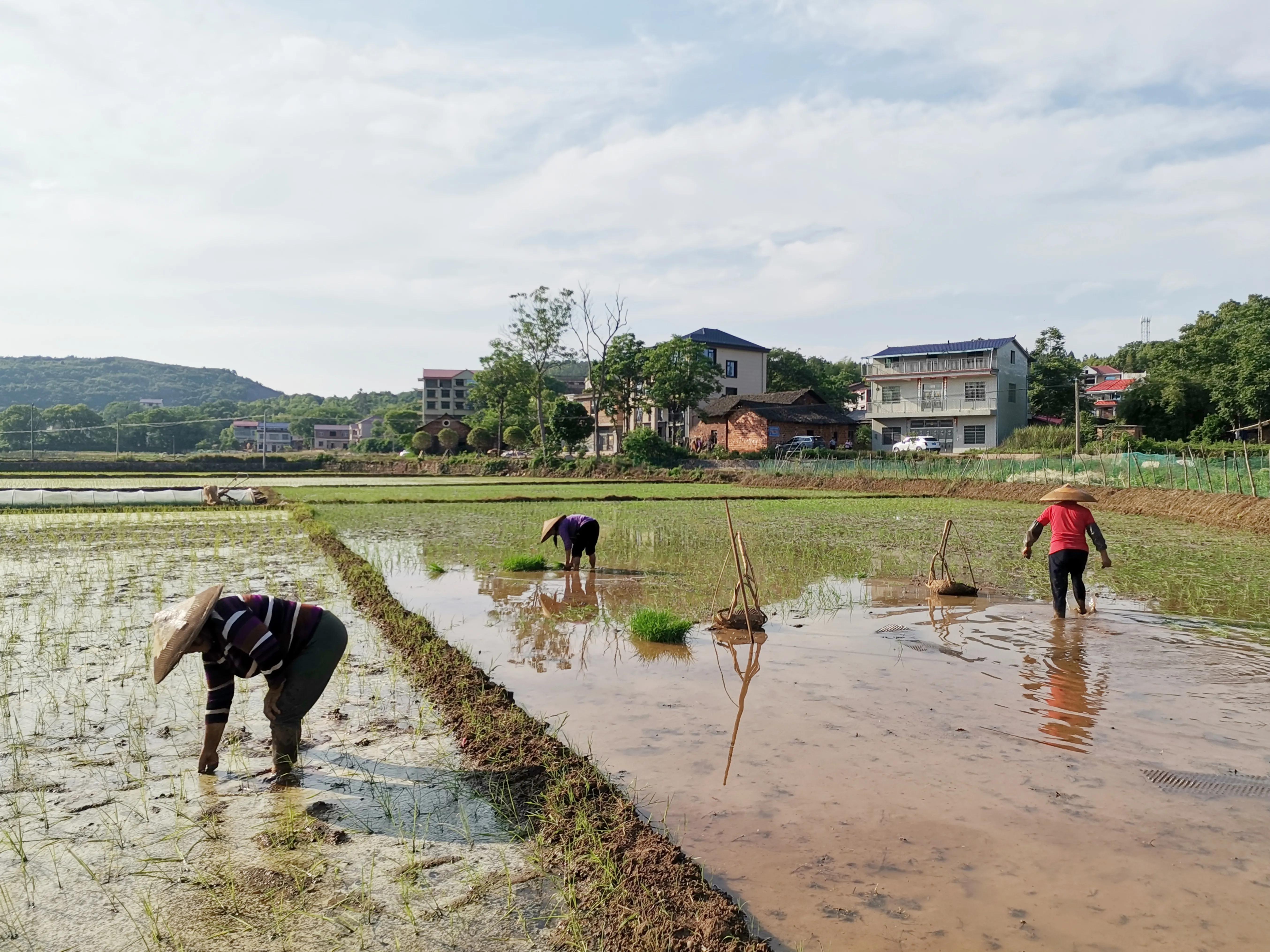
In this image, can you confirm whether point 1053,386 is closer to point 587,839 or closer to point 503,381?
point 503,381

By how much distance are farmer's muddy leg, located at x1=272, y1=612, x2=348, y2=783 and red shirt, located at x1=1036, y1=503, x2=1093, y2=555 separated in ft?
21.1

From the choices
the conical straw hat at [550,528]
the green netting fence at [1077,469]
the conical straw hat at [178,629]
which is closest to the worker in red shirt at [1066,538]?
the conical straw hat at [550,528]

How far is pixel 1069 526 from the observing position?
25.6ft

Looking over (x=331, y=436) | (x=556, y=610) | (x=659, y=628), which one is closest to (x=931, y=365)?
(x=556, y=610)

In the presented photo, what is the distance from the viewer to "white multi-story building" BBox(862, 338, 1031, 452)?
139 feet

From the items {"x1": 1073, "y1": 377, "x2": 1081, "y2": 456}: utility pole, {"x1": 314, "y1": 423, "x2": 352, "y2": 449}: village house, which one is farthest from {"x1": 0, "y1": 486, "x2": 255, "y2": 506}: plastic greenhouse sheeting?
{"x1": 314, "y1": 423, "x2": 352, "y2": 449}: village house

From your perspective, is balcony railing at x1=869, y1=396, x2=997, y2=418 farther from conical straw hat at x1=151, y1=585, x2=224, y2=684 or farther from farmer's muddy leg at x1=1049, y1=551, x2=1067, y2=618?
conical straw hat at x1=151, y1=585, x2=224, y2=684

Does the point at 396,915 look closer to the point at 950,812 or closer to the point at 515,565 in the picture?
the point at 950,812

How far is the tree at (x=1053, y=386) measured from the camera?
44.9 meters

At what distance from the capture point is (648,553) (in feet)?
43.8

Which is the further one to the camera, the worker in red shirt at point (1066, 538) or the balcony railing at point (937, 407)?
the balcony railing at point (937, 407)

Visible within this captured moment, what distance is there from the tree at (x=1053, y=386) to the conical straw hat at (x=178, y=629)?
155 feet

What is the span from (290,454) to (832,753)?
196 ft

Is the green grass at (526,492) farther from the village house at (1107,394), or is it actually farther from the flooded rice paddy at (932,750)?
the village house at (1107,394)
